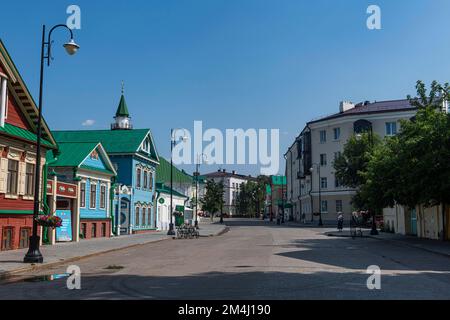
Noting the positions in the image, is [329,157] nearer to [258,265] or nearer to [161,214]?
[161,214]

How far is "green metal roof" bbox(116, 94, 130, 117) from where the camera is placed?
5412 cm

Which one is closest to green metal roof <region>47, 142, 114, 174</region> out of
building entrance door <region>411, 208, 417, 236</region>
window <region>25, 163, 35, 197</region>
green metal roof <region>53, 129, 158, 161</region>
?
window <region>25, 163, 35, 197</region>

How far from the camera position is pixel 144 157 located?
149 feet

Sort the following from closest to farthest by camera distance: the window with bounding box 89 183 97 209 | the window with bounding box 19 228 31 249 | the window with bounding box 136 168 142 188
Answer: the window with bounding box 19 228 31 249 → the window with bounding box 89 183 97 209 → the window with bounding box 136 168 142 188

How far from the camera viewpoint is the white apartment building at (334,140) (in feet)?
213

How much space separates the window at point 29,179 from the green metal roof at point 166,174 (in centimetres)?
3674

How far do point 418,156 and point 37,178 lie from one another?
727 inches

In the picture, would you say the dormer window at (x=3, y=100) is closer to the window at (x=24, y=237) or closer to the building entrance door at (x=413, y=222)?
the window at (x=24, y=237)

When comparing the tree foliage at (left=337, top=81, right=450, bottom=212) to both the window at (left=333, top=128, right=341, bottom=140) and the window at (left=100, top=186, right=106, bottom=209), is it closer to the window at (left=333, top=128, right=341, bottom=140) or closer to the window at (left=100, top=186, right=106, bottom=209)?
the window at (left=100, top=186, right=106, bottom=209)

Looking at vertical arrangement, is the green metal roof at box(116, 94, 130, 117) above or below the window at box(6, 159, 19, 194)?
above

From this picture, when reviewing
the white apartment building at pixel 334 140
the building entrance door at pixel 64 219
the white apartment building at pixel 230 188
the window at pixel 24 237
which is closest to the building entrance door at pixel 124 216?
the building entrance door at pixel 64 219

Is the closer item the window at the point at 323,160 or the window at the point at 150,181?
the window at the point at 150,181

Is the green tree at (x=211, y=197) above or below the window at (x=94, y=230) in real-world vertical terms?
above
